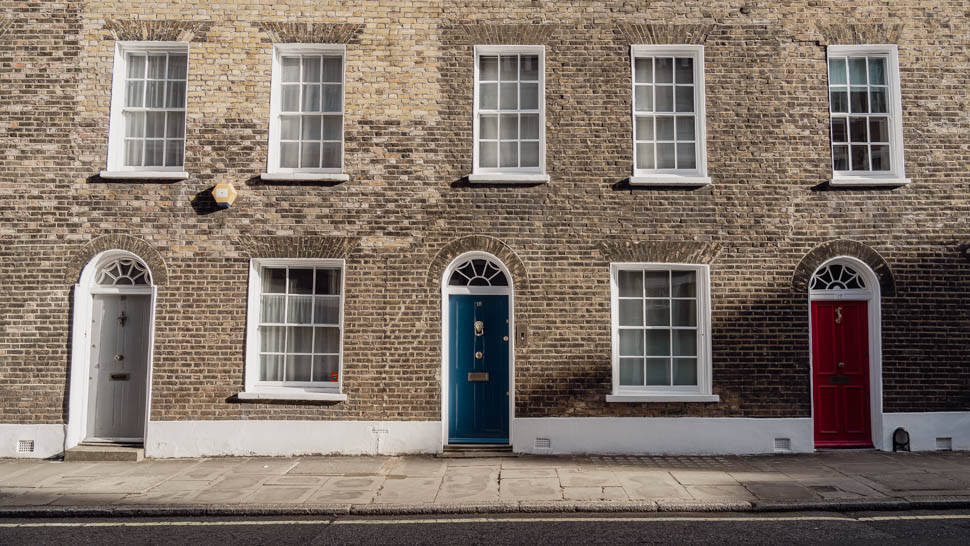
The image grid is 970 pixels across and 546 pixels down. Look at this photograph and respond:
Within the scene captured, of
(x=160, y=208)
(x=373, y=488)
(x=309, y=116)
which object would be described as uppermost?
(x=309, y=116)

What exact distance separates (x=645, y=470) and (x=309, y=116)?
6.98 metres

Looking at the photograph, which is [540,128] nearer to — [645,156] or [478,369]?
Answer: [645,156]

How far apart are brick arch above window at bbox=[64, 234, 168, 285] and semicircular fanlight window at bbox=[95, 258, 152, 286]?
0.25 m

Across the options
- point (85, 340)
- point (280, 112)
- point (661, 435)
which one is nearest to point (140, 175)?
point (280, 112)

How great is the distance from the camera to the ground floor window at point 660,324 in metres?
9.54

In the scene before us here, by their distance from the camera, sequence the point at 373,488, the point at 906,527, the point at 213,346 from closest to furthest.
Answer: the point at 906,527 → the point at 373,488 → the point at 213,346

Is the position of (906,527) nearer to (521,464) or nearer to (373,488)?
(521,464)

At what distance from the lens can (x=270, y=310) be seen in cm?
959

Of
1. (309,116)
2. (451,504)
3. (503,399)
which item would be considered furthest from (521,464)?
(309,116)

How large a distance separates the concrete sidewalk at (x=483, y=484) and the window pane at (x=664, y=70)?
563 cm

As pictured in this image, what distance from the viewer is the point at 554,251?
952 cm

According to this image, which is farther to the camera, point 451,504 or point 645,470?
point 645,470

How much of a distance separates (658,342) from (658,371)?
429 mm

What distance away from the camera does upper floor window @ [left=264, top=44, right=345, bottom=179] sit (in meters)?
9.76
